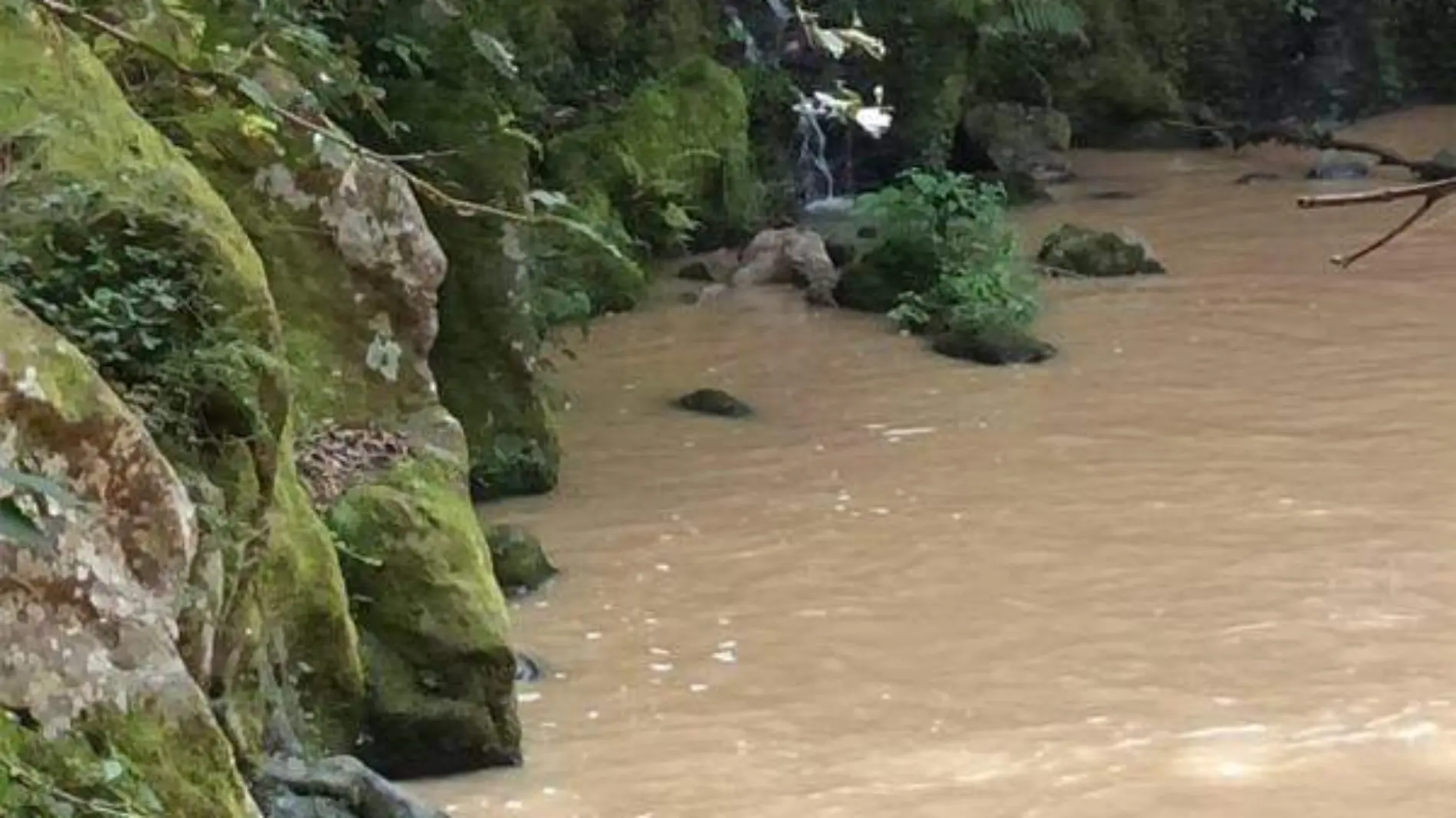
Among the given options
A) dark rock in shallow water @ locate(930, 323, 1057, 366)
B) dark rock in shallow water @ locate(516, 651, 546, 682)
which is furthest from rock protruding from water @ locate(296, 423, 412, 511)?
dark rock in shallow water @ locate(930, 323, 1057, 366)

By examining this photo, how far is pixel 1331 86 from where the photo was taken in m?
21.4

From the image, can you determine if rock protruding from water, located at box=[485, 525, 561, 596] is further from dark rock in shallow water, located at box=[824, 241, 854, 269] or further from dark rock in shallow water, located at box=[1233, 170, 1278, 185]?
dark rock in shallow water, located at box=[1233, 170, 1278, 185]

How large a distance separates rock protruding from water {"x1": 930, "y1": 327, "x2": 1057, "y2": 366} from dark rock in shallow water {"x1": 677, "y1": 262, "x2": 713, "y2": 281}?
2.81 meters

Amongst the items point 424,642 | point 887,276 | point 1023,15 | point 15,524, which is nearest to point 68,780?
point 15,524

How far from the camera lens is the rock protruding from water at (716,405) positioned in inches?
407

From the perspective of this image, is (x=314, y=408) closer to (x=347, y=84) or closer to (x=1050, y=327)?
(x=347, y=84)

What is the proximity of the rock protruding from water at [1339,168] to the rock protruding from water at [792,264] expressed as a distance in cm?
506

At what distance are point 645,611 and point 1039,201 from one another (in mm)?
10014

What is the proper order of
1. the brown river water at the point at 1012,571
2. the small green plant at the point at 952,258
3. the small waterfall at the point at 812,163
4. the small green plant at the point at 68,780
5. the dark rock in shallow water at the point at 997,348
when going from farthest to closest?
the small waterfall at the point at 812,163 < the small green plant at the point at 952,258 < the dark rock in shallow water at the point at 997,348 < the brown river water at the point at 1012,571 < the small green plant at the point at 68,780

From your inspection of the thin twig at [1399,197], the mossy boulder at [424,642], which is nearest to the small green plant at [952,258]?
the mossy boulder at [424,642]

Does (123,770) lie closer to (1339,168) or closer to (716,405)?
(716,405)

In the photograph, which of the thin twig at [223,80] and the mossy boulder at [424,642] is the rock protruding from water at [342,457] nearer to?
the mossy boulder at [424,642]

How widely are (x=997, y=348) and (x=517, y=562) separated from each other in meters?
4.50

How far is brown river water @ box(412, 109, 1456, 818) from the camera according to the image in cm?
584
